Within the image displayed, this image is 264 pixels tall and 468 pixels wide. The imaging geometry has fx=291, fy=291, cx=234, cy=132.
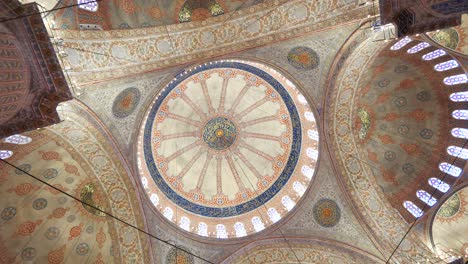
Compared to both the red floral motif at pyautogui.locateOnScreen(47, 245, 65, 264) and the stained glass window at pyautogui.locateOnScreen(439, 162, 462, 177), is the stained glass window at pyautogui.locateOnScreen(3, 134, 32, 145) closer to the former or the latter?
the red floral motif at pyautogui.locateOnScreen(47, 245, 65, 264)

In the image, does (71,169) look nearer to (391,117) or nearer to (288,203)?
(288,203)

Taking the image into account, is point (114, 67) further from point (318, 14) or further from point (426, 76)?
point (426, 76)

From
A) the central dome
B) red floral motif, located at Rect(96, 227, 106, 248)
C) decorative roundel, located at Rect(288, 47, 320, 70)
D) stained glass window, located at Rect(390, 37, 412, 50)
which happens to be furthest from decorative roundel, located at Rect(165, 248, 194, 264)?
stained glass window, located at Rect(390, 37, 412, 50)

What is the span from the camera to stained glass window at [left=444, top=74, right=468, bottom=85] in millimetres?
10105

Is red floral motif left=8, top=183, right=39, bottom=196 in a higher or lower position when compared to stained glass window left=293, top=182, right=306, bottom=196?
lower

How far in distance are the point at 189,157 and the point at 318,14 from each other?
10.0 meters

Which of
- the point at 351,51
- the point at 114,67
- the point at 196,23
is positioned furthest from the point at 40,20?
the point at 351,51

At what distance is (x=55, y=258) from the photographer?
36.4 feet

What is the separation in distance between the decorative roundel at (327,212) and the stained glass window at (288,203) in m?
1.05

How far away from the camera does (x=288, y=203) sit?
13.4 metres

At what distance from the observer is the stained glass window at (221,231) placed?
13.2 meters

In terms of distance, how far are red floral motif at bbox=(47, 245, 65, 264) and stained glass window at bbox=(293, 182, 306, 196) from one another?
9.90 m

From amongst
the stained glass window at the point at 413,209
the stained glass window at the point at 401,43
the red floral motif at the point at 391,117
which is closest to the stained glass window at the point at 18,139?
→ the stained glass window at the point at 401,43

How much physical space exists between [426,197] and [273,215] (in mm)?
6085
